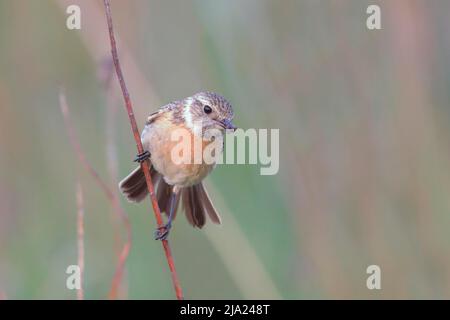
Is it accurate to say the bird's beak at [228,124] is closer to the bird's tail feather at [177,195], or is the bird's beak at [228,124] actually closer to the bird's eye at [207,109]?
the bird's eye at [207,109]

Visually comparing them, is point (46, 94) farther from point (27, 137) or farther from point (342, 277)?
point (342, 277)

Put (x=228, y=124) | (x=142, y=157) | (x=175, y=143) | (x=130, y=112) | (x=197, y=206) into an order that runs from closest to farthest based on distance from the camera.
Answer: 1. (x=130, y=112)
2. (x=142, y=157)
3. (x=228, y=124)
4. (x=175, y=143)
5. (x=197, y=206)

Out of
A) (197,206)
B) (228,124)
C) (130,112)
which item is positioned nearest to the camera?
(130,112)

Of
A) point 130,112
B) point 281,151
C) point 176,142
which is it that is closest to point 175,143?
point 176,142

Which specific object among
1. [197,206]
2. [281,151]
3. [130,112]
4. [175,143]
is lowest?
[197,206]

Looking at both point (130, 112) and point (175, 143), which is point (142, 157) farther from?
point (130, 112)

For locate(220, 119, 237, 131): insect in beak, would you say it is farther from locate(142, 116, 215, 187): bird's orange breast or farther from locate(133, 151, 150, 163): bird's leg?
locate(133, 151, 150, 163): bird's leg

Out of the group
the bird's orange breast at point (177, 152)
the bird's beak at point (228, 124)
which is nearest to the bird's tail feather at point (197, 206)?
the bird's orange breast at point (177, 152)

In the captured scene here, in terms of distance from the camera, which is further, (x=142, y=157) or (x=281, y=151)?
(x=281, y=151)
